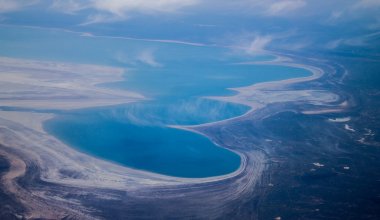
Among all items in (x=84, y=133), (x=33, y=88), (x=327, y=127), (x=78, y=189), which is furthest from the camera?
(x=33, y=88)

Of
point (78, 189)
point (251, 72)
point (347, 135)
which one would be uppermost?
point (251, 72)

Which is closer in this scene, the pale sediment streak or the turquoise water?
the pale sediment streak

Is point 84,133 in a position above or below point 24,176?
above

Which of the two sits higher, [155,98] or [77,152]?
[155,98]

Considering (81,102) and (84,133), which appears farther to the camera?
(81,102)

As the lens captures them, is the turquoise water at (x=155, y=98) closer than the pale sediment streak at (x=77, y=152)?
No

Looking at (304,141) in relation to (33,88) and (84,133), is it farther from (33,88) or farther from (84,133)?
(33,88)

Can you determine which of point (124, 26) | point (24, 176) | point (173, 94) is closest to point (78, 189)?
point (24, 176)

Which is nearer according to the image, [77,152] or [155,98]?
[77,152]
